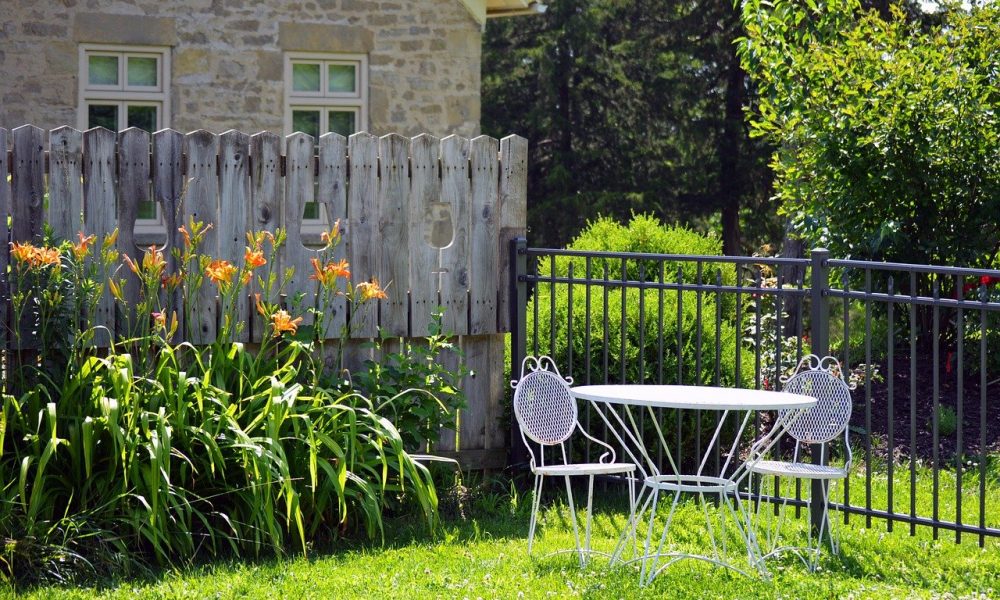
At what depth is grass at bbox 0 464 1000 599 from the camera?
4410 millimetres

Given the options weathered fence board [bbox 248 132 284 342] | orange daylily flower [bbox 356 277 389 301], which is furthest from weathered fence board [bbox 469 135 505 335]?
weathered fence board [bbox 248 132 284 342]

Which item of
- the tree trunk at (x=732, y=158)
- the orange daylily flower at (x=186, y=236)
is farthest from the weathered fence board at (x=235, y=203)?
the tree trunk at (x=732, y=158)

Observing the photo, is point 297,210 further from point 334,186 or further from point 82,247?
point 82,247

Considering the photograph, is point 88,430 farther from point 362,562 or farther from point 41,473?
point 362,562

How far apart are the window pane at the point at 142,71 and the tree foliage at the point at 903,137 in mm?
6065

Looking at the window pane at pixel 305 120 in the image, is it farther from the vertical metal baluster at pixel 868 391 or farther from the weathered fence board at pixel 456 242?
the vertical metal baluster at pixel 868 391

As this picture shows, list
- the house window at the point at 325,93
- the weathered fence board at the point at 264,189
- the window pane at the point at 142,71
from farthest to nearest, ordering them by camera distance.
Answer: the house window at the point at 325,93 → the window pane at the point at 142,71 → the weathered fence board at the point at 264,189

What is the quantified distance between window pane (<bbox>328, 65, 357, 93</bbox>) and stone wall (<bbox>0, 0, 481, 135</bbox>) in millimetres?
230

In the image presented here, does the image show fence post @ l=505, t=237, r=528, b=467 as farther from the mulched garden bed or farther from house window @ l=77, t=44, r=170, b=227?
house window @ l=77, t=44, r=170, b=227

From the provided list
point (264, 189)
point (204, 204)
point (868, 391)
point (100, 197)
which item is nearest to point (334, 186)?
point (264, 189)

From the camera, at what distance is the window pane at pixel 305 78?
11.5 meters

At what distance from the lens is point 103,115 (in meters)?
11.1

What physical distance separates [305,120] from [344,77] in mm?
609

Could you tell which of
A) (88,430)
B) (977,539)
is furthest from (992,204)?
(88,430)
